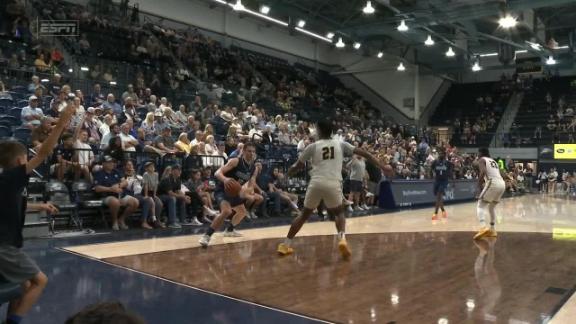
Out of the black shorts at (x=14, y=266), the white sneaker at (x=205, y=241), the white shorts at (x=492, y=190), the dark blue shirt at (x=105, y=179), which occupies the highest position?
the dark blue shirt at (x=105, y=179)

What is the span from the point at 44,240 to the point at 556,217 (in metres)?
12.5

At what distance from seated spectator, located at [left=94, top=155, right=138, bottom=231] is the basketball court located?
0.72m

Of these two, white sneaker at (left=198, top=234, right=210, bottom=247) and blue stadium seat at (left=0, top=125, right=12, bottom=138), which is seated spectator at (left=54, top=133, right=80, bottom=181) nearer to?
blue stadium seat at (left=0, top=125, right=12, bottom=138)

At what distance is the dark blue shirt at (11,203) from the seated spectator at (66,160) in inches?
236

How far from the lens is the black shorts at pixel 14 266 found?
117 inches

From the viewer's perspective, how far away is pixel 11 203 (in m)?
3.05

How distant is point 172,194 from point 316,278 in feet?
16.9

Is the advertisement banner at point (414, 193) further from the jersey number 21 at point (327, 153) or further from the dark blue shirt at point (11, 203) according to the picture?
the dark blue shirt at point (11, 203)

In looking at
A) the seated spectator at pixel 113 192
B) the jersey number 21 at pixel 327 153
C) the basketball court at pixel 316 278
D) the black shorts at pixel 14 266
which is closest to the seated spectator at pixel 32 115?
the seated spectator at pixel 113 192

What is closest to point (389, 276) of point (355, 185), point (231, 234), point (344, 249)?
point (344, 249)

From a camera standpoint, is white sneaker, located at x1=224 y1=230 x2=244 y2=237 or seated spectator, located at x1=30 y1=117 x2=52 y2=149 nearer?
seated spectator, located at x1=30 y1=117 x2=52 y2=149

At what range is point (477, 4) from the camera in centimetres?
1978

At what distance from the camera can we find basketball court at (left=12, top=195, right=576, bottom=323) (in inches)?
164

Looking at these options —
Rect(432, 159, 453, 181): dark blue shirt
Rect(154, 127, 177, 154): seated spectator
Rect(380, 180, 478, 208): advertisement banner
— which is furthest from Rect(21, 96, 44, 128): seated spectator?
Rect(380, 180, 478, 208): advertisement banner
